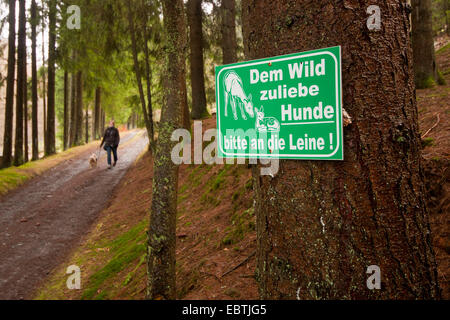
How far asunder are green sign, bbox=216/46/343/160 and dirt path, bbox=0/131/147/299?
5.85 m

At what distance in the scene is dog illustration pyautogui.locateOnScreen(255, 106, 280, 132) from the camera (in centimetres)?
179

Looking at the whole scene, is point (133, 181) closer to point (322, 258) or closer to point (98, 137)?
point (322, 258)

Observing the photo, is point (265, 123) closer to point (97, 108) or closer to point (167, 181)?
point (167, 181)

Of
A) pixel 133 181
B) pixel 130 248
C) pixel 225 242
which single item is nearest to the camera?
pixel 225 242

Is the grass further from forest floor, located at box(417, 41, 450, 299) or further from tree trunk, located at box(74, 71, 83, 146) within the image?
forest floor, located at box(417, 41, 450, 299)

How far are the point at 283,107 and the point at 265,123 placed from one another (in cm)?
14

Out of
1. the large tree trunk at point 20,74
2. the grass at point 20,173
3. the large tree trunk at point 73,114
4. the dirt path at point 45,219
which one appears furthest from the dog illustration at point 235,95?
the large tree trunk at point 73,114

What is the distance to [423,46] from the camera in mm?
7785

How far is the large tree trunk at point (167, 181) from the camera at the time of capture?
392cm

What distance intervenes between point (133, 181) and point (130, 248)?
6.44 meters

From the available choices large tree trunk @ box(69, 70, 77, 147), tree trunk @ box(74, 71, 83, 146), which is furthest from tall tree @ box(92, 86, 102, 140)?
tree trunk @ box(74, 71, 83, 146)

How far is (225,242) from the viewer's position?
5016mm

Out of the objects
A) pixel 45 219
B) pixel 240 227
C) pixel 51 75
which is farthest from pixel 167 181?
pixel 51 75

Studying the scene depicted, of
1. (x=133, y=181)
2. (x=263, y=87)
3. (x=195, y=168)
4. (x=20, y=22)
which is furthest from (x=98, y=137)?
(x=263, y=87)
